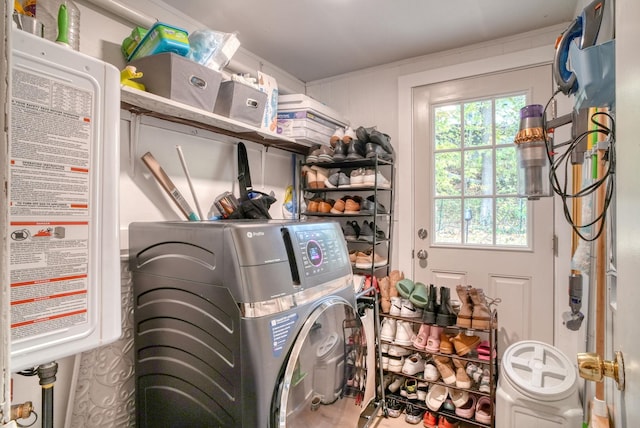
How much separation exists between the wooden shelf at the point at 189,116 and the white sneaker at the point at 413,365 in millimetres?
1509

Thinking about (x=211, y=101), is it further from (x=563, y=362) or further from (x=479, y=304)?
(x=563, y=362)

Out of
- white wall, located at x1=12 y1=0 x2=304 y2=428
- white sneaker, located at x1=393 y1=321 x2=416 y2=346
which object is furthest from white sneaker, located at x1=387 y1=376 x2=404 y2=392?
white wall, located at x1=12 y1=0 x2=304 y2=428

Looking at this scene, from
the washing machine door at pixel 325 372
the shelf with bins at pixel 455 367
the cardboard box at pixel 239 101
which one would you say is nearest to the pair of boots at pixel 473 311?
the shelf with bins at pixel 455 367

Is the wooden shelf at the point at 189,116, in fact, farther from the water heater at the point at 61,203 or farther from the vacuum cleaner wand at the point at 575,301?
the vacuum cleaner wand at the point at 575,301

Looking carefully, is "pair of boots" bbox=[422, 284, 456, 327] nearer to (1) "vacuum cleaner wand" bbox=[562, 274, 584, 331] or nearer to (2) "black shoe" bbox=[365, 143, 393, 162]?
Answer: (1) "vacuum cleaner wand" bbox=[562, 274, 584, 331]

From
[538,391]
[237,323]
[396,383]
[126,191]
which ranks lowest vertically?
[396,383]

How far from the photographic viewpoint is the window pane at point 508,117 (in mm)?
1939

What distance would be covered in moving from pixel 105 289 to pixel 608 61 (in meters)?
1.23

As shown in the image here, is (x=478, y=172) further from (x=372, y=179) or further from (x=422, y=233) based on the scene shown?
(x=372, y=179)

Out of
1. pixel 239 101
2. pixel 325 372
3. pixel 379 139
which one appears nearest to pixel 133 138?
pixel 239 101

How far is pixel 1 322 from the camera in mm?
319

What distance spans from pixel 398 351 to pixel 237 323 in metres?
1.37

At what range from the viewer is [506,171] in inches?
76.6

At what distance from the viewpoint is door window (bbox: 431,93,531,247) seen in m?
1.94
